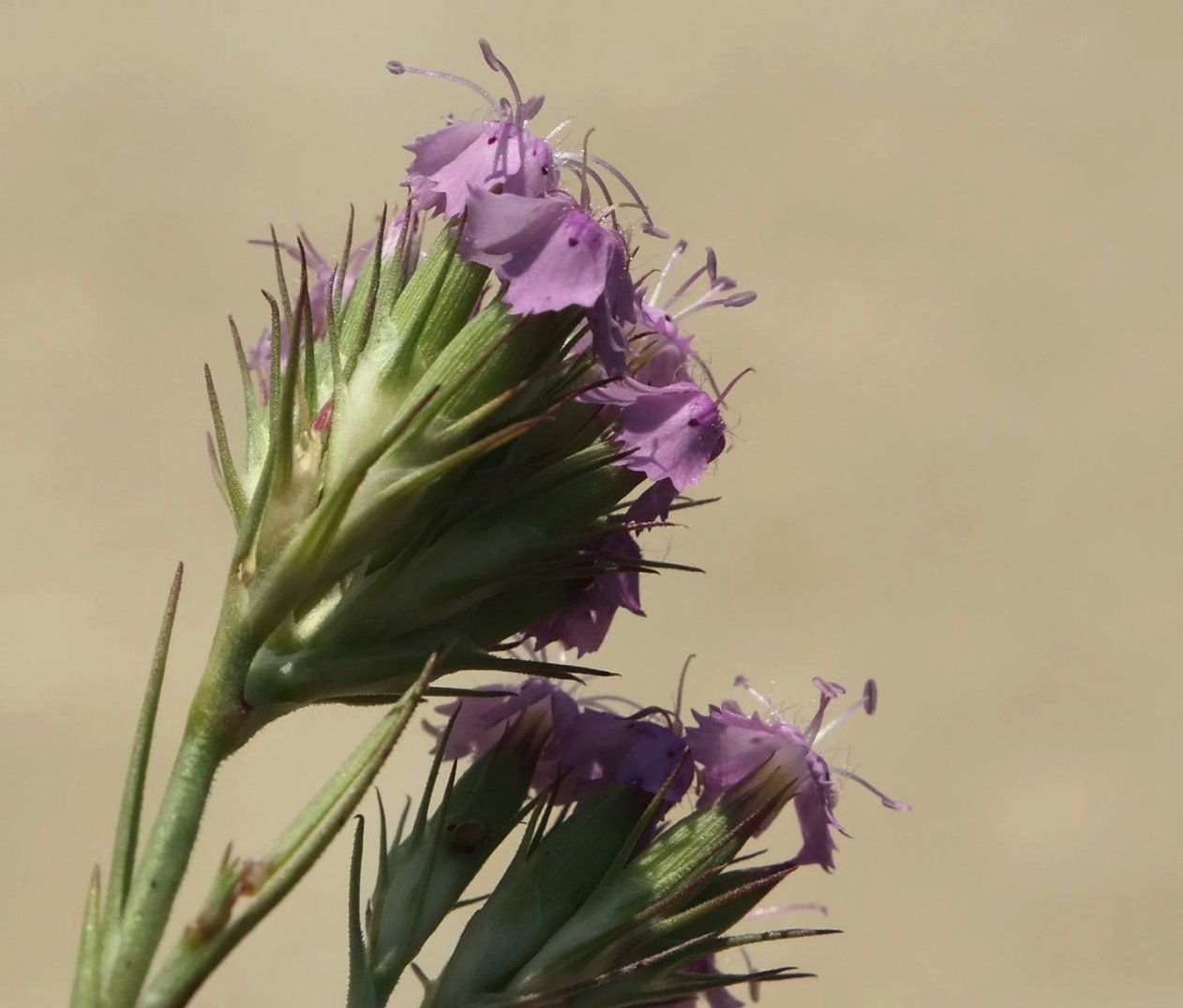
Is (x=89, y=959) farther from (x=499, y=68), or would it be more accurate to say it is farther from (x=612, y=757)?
(x=499, y=68)

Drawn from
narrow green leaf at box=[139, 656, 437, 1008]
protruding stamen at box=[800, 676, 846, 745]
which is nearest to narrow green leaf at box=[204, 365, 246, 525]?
narrow green leaf at box=[139, 656, 437, 1008]

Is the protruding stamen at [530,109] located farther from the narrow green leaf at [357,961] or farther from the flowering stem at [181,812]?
the narrow green leaf at [357,961]

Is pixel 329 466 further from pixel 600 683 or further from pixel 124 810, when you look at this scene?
pixel 600 683

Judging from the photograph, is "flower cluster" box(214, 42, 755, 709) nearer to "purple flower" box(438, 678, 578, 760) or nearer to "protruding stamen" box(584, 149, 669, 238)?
"protruding stamen" box(584, 149, 669, 238)

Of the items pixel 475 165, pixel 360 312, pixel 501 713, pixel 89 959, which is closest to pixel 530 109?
pixel 475 165

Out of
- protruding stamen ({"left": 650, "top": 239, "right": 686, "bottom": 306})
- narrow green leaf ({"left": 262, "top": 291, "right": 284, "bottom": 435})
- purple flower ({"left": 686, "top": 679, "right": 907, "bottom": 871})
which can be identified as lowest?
purple flower ({"left": 686, "top": 679, "right": 907, "bottom": 871})

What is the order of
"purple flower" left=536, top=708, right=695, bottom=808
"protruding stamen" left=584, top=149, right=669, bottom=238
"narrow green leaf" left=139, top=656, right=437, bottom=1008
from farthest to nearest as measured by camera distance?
"purple flower" left=536, top=708, right=695, bottom=808, "protruding stamen" left=584, top=149, right=669, bottom=238, "narrow green leaf" left=139, top=656, right=437, bottom=1008

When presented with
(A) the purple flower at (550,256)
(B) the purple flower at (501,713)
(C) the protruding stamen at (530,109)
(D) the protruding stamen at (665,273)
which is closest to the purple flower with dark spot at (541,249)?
(A) the purple flower at (550,256)
